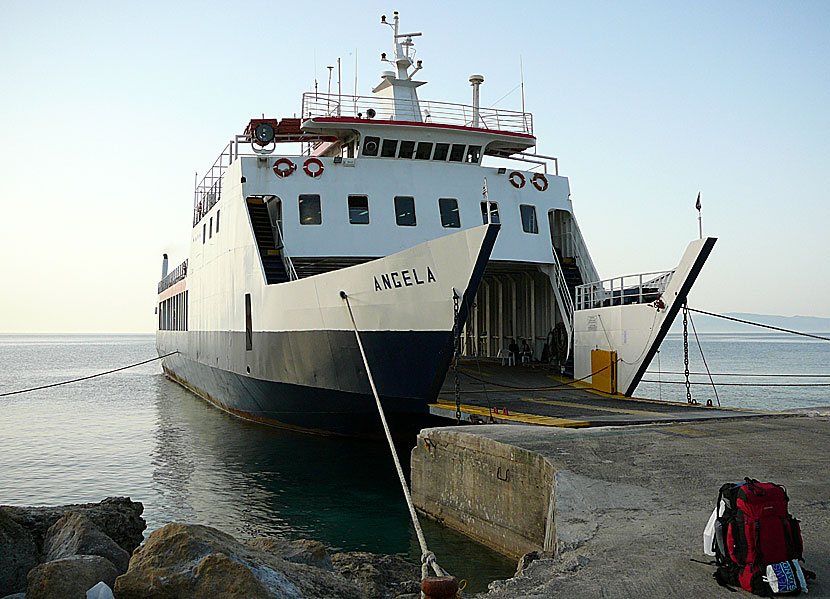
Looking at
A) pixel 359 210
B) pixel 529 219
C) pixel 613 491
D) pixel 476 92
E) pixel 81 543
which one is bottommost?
pixel 81 543

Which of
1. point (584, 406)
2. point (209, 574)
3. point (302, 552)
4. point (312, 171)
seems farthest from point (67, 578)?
point (312, 171)

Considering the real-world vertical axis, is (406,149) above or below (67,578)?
above

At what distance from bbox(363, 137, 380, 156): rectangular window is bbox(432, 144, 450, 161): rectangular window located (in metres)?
1.30

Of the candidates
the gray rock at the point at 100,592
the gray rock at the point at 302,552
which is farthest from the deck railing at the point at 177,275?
the gray rock at the point at 100,592

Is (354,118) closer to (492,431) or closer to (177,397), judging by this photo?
(492,431)

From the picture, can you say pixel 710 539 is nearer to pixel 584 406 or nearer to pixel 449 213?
pixel 584 406

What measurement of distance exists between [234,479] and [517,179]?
28.6 feet

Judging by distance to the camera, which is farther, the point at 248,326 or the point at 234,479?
the point at 248,326

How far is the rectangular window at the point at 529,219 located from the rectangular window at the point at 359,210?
3.48 m

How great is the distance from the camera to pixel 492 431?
8.62 meters

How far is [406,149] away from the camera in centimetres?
1633

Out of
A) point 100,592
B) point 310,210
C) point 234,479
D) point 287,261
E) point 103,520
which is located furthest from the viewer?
point 310,210

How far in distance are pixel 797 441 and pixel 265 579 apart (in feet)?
20.2

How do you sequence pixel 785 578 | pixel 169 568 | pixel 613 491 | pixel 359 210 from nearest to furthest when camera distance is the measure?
pixel 785 578 < pixel 169 568 < pixel 613 491 < pixel 359 210
